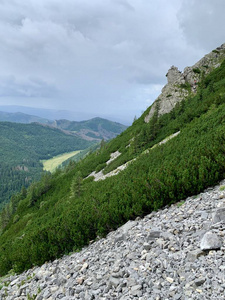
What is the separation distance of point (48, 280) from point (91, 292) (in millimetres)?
4298

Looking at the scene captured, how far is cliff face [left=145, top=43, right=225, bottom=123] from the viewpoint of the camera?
202ft

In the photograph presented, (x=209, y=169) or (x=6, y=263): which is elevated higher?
(x=209, y=169)

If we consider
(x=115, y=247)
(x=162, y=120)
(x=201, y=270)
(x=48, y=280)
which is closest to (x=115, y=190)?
(x=115, y=247)

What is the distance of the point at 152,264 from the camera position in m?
7.28

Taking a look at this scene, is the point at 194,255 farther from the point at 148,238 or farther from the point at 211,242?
the point at 148,238

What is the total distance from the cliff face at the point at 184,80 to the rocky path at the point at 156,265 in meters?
55.0

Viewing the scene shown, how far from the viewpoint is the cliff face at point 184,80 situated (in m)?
61.7

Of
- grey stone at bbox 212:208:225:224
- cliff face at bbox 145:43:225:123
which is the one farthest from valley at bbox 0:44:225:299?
cliff face at bbox 145:43:225:123

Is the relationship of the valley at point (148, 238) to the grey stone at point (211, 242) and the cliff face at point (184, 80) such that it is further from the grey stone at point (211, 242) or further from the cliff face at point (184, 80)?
the cliff face at point (184, 80)

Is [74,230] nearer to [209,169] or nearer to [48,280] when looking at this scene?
[48,280]

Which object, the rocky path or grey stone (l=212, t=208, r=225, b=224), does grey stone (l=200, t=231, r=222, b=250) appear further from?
grey stone (l=212, t=208, r=225, b=224)

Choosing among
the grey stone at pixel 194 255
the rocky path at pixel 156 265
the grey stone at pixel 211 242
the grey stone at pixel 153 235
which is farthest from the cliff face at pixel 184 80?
the grey stone at pixel 194 255

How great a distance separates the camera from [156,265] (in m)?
7.09

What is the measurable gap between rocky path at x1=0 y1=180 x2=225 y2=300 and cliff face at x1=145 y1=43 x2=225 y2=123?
180ft
